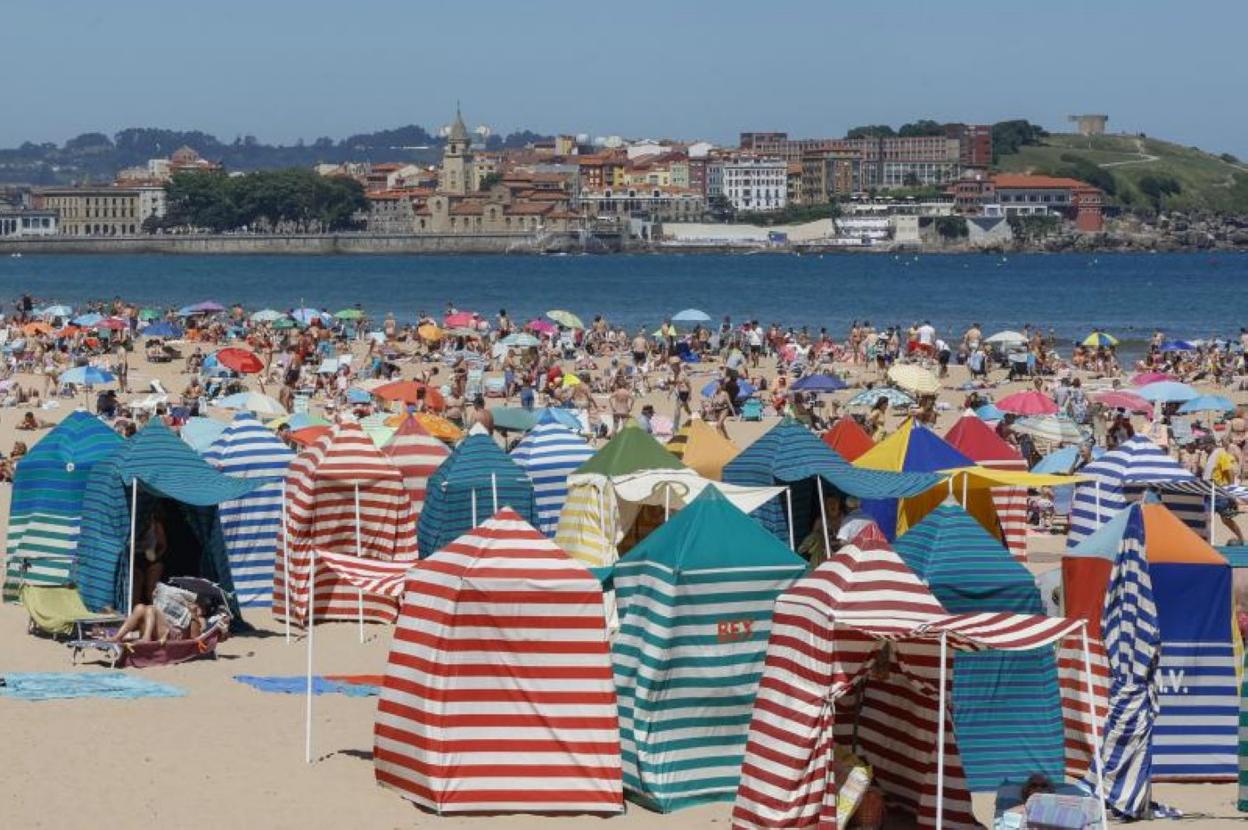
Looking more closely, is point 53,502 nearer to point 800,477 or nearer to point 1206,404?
point 800,477

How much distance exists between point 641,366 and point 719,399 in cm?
790

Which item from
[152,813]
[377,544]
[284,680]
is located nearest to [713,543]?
[152,813]

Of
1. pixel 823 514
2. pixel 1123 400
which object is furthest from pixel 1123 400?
pixel 823 514

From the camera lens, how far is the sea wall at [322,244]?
543 ft

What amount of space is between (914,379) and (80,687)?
13.1m

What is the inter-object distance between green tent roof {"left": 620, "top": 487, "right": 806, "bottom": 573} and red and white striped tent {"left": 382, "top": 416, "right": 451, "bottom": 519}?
508 centimetres

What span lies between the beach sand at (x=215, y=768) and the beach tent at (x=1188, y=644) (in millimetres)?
154

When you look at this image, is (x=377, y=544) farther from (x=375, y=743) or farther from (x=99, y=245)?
(x=99, y=245)

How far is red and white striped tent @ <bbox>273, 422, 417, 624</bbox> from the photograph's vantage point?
1324 cm

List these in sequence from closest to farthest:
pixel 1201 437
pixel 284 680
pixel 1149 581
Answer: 1. pixel 1149 581
2. pixel 284 680
3. pixel 1201 437

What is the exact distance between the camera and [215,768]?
9297 mm

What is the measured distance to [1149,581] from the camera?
28.9 feet

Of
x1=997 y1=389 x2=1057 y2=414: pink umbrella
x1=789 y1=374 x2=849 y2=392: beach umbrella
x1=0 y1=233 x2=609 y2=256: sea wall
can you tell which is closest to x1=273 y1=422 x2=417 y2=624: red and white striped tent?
x1=997 y1=389 x2=1057 y2=414: pink umbrella

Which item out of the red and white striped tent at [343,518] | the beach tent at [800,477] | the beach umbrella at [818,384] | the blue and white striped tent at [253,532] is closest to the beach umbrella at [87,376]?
the beach umbrella at [818,384]
